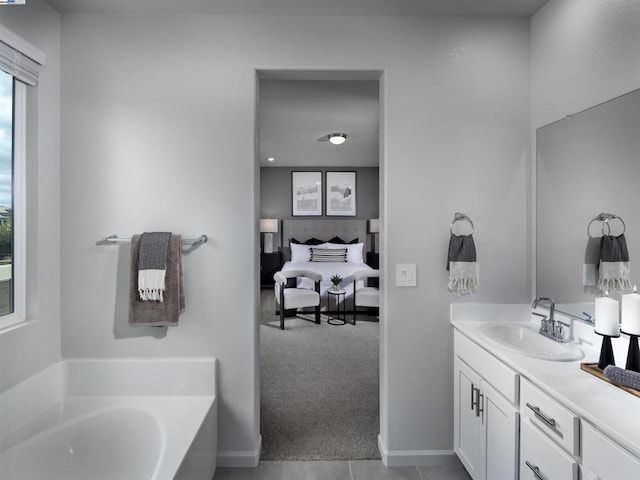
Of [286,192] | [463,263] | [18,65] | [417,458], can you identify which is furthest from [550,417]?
[286,192]

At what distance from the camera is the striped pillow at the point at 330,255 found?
6.74 meters

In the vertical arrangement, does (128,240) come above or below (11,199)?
below

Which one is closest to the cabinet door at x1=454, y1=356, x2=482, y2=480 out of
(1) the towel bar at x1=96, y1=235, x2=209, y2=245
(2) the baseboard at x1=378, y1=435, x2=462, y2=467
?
(2) the baseboard at x1=378, y1=435, x2=462, y2=467

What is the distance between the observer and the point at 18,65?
169cm

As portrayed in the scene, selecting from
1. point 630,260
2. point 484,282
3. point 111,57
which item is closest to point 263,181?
point 111,57

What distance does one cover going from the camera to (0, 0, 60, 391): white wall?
5.78 feet

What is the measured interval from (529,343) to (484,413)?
1.48 ft

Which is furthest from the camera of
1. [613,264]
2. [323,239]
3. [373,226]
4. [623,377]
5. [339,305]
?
[323,239]

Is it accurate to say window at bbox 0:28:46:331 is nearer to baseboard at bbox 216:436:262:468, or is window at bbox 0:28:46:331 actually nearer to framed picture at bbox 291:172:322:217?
baseboard at bbox 216:436:262:468

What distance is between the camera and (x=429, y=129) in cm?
202

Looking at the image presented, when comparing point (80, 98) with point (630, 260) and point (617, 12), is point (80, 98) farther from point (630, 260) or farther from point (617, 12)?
point (630, 260)

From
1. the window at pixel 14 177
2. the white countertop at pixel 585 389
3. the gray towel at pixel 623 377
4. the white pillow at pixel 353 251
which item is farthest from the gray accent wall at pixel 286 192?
the gray towel at pixel 623 377

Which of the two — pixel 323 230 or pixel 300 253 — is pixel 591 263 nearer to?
pixel 300 253

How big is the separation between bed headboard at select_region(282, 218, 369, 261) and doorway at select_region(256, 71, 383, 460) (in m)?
1.48
